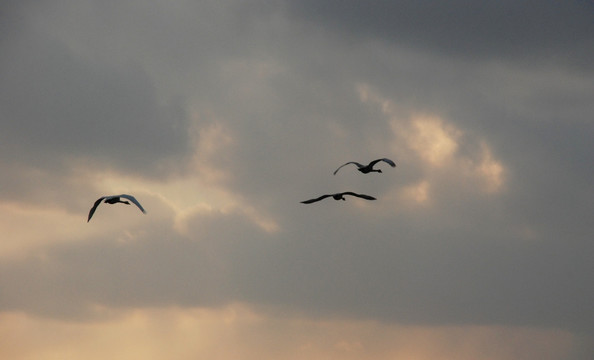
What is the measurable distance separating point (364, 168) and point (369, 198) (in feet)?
51.1

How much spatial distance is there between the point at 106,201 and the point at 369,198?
36671 millimetres

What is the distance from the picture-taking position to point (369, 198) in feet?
337

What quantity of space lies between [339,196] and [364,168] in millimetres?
8949

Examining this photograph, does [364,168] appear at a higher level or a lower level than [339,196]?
higher

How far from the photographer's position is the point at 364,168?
387ft

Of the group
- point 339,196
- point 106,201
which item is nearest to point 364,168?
point 339,196

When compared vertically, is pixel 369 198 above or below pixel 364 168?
below

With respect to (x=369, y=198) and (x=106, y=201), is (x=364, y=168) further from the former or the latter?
(x=106, y=201)

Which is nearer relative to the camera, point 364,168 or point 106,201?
point 106,201

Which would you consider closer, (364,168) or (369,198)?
(369,198)

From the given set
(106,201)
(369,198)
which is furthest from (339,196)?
(106,201)

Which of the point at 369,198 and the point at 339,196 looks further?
the point at 339,196

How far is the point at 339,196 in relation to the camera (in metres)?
111

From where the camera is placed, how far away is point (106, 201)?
10919 cm
